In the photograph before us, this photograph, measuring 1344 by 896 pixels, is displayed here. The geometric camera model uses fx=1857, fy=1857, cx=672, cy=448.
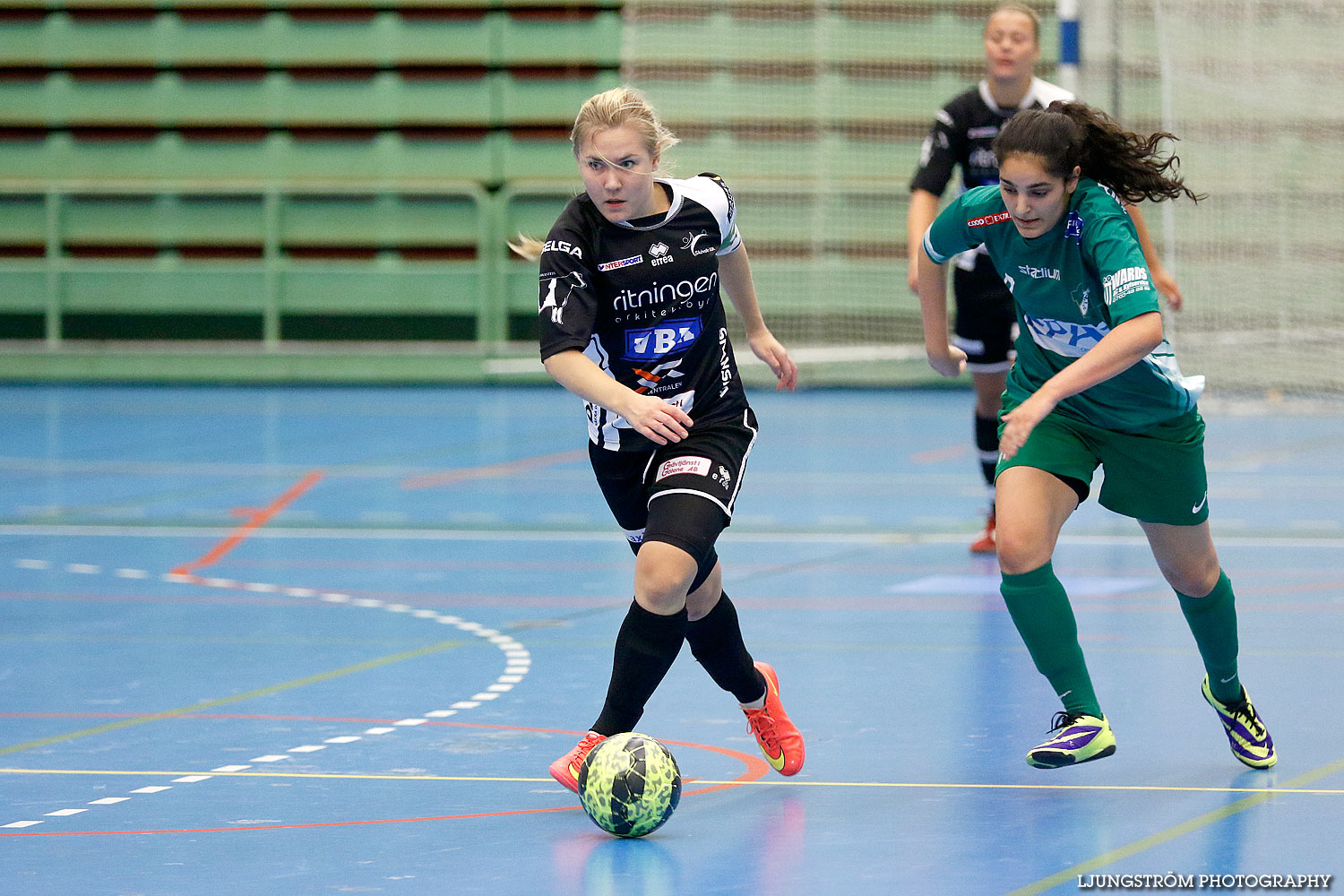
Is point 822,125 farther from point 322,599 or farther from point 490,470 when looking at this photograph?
point 322,599

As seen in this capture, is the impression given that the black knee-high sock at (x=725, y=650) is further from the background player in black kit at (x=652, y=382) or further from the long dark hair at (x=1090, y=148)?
the long dark hair at (x=1090, y=148)

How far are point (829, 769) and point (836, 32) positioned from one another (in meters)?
11.5

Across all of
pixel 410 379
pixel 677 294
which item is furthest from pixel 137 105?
pixel 677 294

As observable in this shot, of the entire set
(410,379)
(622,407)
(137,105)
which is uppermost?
(137,105)

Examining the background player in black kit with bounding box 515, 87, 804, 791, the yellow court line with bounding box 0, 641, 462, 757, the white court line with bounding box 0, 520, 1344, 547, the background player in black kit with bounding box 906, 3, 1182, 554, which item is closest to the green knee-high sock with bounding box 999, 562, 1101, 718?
the background player in black kit with bounding box 515, 87, 804, 791

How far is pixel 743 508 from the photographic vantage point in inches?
339

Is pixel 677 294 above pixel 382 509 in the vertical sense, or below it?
above

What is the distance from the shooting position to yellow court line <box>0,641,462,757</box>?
443 cm

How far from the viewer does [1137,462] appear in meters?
3.97

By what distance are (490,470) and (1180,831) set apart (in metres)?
6.81

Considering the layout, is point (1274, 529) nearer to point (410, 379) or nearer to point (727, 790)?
point (727, 790)

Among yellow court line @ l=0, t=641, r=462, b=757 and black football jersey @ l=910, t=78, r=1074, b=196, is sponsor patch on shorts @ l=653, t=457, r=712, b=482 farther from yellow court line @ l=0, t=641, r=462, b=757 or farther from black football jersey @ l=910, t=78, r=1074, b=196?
black football jersey @ l=910, t=78, r=1074, b=196

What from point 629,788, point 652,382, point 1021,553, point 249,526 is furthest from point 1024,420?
point 249,526

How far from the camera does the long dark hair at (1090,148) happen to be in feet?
12.5
